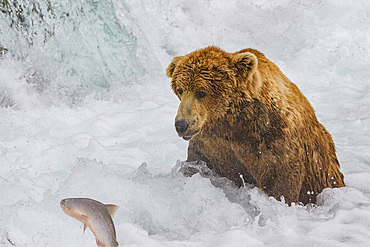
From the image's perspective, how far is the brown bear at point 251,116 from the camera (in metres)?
3.38

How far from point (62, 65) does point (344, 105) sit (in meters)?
5.16

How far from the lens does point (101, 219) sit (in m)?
2.36

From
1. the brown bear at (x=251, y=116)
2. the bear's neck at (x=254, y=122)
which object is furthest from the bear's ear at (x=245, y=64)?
the bear's neck at (x=254, y=122)

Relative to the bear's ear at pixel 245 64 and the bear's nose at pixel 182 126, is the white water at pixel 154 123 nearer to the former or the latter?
the bear's nose at pixel 182 126

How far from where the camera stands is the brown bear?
11.1 feet

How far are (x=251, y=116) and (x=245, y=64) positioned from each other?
371 millimetres

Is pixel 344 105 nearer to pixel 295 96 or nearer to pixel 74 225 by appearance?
pixel 295 96

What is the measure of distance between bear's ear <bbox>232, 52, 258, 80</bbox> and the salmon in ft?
4.75

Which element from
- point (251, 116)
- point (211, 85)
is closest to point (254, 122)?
point (251, 116)

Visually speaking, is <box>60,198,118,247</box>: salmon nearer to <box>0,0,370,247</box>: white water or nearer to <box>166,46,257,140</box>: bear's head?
<box>0,0,370,247</box>: white water

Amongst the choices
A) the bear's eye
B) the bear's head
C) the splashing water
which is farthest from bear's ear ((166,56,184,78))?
the splashing water

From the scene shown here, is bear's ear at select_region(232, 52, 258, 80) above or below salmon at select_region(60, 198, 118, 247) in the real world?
above

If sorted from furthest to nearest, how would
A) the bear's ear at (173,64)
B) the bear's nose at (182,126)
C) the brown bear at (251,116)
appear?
the bear's ear at (173,64) < the brown bear at (251,116) < the bear's nose at (182,126)

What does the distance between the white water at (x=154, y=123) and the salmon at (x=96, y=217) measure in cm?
70
